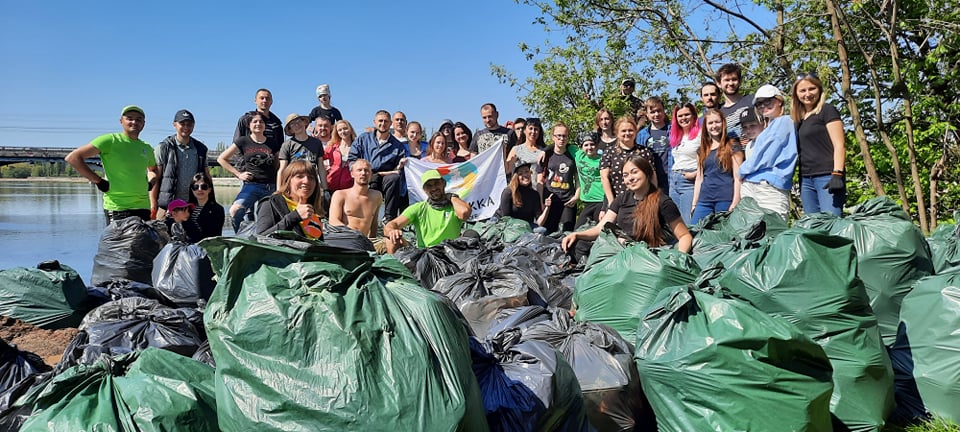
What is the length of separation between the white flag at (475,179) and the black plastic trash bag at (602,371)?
4474 mm

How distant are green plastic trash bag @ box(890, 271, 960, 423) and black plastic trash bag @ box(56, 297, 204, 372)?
2.96 m

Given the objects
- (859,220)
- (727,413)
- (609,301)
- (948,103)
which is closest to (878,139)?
(948,103)

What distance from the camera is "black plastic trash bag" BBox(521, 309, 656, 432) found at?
7.93ft

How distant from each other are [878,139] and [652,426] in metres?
7.28

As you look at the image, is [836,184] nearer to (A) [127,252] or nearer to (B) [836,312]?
(B) [836,312]

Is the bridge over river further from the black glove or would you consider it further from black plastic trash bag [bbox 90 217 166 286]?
the black glove

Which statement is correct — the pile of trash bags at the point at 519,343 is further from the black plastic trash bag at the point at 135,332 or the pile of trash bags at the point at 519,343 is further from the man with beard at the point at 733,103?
the man with beard at the point at 733,103

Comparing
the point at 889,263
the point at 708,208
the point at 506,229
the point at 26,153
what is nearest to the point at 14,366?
the point at 889,263

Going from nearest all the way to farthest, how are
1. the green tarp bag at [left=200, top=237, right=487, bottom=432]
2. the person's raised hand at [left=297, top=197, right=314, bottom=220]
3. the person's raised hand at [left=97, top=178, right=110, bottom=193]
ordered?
1. the green tarp bag at [left=200, top=237, right=487, bottom=432]
2. the person's raised hand at [left=297, top=197, right=314, bottom=220]
3. the person's raised hand at [left=97, top=178, right=110, bottom=193]

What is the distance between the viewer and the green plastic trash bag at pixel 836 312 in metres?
2.58

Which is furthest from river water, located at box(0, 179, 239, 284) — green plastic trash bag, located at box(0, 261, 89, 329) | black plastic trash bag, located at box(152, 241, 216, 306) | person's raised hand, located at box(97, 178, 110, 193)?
green plastic trash bag, located at box(0, 261, 89, 329)

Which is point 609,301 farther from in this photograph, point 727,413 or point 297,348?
point 297,348

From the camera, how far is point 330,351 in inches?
67.4

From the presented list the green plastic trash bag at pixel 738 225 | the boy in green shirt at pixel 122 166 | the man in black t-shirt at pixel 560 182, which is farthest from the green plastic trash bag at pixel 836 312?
the boy in green shirt at pixel 122 166
